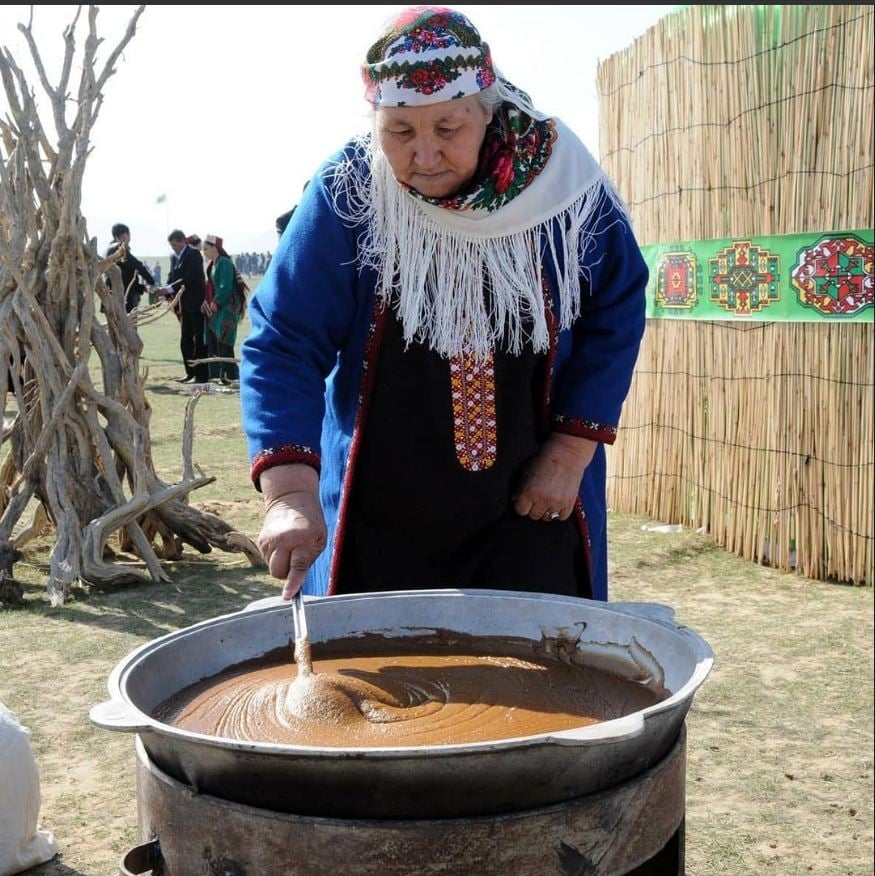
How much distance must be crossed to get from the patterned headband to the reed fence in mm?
3229

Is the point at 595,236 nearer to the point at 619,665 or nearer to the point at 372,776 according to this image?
the point at 619,665

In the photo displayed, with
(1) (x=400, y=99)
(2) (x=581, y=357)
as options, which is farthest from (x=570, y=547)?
(1) (x=400, y=99)

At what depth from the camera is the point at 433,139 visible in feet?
6.61

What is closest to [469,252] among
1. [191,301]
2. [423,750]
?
[423,750]

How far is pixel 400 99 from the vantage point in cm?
196

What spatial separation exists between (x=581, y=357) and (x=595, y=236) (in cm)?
25

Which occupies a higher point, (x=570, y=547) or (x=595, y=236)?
(x=595, y=236)

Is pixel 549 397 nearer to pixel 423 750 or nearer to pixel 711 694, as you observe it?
pixel 423 750

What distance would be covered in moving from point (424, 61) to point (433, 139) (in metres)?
0.14

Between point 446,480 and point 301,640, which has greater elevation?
point 446,480

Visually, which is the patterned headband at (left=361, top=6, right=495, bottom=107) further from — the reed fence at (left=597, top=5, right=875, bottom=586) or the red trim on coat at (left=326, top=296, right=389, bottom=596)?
the reed fence at (left=597, top=5, right=875, bottom=586)

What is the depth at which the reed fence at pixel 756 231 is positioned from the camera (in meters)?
4.86

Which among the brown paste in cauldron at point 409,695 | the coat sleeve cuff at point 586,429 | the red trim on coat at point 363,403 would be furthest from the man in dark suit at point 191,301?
the brown paste in cauldron at point 409,695

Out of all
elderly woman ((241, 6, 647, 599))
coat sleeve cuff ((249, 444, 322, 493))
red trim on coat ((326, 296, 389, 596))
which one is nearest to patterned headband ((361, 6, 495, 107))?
elderly woman ((241, 6, 647, 599))
